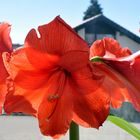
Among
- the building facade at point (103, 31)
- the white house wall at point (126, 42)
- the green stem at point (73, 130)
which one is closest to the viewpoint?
the green stem at point (73, 130)

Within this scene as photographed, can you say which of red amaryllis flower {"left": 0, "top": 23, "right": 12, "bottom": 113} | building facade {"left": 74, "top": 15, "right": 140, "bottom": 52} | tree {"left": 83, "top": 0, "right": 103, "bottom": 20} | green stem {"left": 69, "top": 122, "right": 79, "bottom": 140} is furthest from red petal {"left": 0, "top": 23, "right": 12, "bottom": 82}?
tree {"left": 83, "top": 0, "right": 103, "bottom": 20}

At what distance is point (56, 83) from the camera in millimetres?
376

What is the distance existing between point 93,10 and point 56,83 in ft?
90.1

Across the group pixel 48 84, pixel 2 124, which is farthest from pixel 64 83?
pixel 2 124

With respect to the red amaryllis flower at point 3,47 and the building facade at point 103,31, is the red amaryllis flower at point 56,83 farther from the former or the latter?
the building facade at point 103,31

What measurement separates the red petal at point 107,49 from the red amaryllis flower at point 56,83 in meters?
0.05

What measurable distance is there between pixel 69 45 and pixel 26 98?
70mm

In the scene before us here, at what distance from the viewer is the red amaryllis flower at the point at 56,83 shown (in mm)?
336

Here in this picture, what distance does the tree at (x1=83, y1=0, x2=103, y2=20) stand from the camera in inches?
1066

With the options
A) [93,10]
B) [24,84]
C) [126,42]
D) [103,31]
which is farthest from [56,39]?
[93,10]

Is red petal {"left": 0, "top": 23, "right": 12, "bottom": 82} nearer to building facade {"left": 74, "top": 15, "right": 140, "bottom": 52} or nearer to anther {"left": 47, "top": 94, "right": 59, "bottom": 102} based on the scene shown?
anther {"left": 47, "top": 94, "right": 59, "bottom": 102}

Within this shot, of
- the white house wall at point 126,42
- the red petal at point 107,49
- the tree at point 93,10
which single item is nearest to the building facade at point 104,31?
the white house wall at point 126,42

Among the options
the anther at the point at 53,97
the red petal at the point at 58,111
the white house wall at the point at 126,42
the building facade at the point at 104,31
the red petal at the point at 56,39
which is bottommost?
the white house wall at the point at 126,42

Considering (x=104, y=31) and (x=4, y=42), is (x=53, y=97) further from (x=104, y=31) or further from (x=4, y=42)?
(x=104, y=31)
